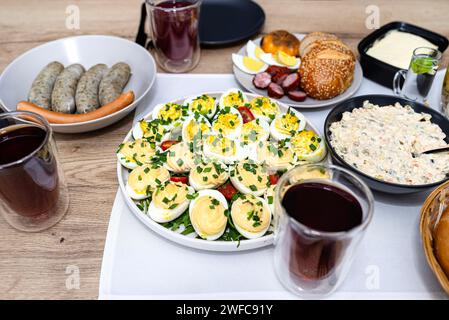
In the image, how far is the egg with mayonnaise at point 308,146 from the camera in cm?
119

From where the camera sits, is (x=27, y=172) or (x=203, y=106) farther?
(x=203, y=106)

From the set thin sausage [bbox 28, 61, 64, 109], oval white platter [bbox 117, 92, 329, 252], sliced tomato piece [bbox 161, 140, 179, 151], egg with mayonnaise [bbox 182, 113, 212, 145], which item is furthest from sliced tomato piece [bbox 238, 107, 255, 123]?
thin sausage [bbox 28, 61, 64, 109]

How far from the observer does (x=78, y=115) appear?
1337 mm

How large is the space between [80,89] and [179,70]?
18.0 inches

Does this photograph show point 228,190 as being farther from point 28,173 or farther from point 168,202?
point 28,173

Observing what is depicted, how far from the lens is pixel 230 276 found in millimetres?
1034

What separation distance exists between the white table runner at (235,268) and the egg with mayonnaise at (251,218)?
93 millimetres

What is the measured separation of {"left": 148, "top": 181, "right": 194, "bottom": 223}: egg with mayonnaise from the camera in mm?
1042

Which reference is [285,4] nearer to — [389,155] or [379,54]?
[379,54]

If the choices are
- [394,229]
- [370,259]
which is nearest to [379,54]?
[394,229]

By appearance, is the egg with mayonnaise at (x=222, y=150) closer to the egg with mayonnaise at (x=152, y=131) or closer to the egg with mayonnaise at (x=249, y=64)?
the egg with mayonnaise at (x=152, y=131)

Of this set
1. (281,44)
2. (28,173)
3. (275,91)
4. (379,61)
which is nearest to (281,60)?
(281,44)

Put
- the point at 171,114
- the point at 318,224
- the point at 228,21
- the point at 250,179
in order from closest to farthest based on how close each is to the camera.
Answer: the point at 318,224, the point at 250,179, the point at 171,114, the point at 228,21

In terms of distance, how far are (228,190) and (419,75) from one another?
88 cm
